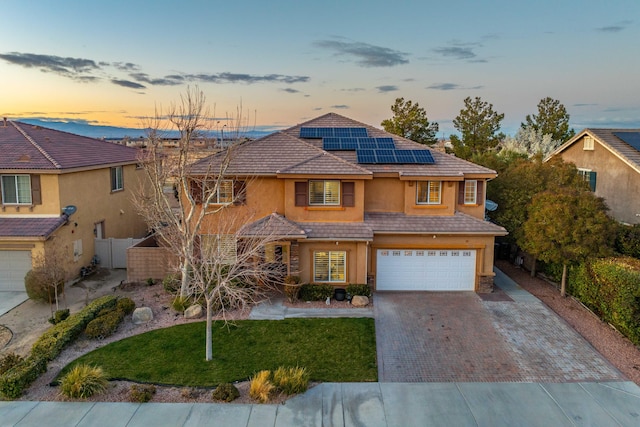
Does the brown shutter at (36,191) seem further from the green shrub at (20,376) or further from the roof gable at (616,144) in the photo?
the roof gable at (616,144)

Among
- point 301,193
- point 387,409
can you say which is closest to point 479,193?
point 301,193

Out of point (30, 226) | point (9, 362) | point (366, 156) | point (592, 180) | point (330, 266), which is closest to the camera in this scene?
point (9, 362)

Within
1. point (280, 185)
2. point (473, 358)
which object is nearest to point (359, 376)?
point (473, 358)

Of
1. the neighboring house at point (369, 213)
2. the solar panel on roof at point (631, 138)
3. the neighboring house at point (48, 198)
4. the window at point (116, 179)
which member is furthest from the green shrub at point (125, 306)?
the solar panel on roof at point (631, 138)

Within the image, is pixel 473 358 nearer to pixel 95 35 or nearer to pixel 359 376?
pixel 359 376

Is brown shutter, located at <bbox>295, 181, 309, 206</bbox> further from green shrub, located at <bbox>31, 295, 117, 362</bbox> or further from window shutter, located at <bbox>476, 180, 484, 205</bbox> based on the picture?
green shrub, located at <bbox>31, 295, 117, 362</bbox>

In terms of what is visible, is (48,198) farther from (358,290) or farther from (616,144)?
(616,144)
